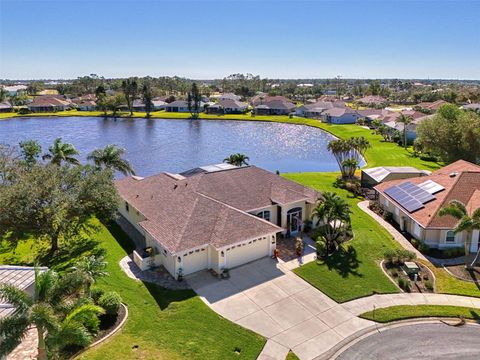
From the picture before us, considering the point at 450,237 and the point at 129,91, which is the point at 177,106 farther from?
the point at 450,237

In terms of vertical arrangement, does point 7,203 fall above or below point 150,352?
above

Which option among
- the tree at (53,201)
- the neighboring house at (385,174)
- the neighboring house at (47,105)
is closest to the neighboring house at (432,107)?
the neighboring house at (385,174)

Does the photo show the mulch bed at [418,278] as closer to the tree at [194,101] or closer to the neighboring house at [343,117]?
the neighboring house at [343,117]

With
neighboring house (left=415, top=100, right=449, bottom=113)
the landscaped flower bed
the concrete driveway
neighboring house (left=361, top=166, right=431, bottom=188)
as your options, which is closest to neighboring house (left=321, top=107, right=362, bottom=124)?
neighboring house (left=415, top=100, right=449, bottom=113)

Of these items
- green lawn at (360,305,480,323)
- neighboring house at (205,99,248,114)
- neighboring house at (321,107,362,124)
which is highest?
neighboring house at (205,99,248,114)

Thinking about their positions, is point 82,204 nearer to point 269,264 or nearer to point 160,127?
point 269,264

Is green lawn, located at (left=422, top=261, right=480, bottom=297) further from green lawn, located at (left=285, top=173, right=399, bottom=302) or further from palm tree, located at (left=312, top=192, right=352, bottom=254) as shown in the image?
palm tree, located at (left=312, top=192, right=352, bottom=254)

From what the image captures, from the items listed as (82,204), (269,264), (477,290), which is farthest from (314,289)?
(82,204)
